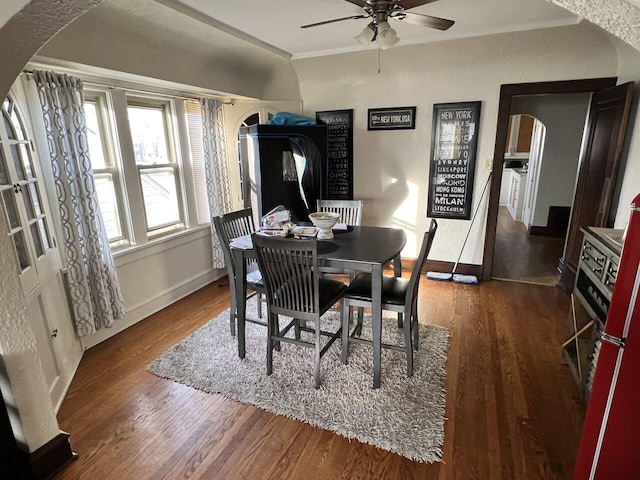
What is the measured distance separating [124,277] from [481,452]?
2.88 metres

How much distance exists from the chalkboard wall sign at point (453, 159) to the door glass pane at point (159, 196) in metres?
2.76

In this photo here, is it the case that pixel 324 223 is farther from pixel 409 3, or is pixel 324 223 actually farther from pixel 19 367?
pixel 19 367

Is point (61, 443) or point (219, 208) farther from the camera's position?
point (219, 208)

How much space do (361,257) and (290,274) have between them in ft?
1.44

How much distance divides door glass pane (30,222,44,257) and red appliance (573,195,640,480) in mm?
2841

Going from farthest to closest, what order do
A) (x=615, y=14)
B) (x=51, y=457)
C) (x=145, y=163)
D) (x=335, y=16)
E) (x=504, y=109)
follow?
(x=504, y=109) < (x=145, y=163) < (x=335, y=16) < (x=51, y=457) < (x=615, y=14)

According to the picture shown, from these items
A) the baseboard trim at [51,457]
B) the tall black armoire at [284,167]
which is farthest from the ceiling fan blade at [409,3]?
the baseboard trim at [51,457]

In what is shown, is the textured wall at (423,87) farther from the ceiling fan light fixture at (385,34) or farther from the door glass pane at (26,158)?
the door glass pane at (26,158)

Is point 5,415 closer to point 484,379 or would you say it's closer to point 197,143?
point 484,379

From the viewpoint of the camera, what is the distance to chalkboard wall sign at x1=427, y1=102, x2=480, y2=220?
3664 mm

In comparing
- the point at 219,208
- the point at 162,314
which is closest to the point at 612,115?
the point at 219,208

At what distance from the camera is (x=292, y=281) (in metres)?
2.10

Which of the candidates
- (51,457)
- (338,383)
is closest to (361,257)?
(338,383)

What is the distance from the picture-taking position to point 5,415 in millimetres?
1460
